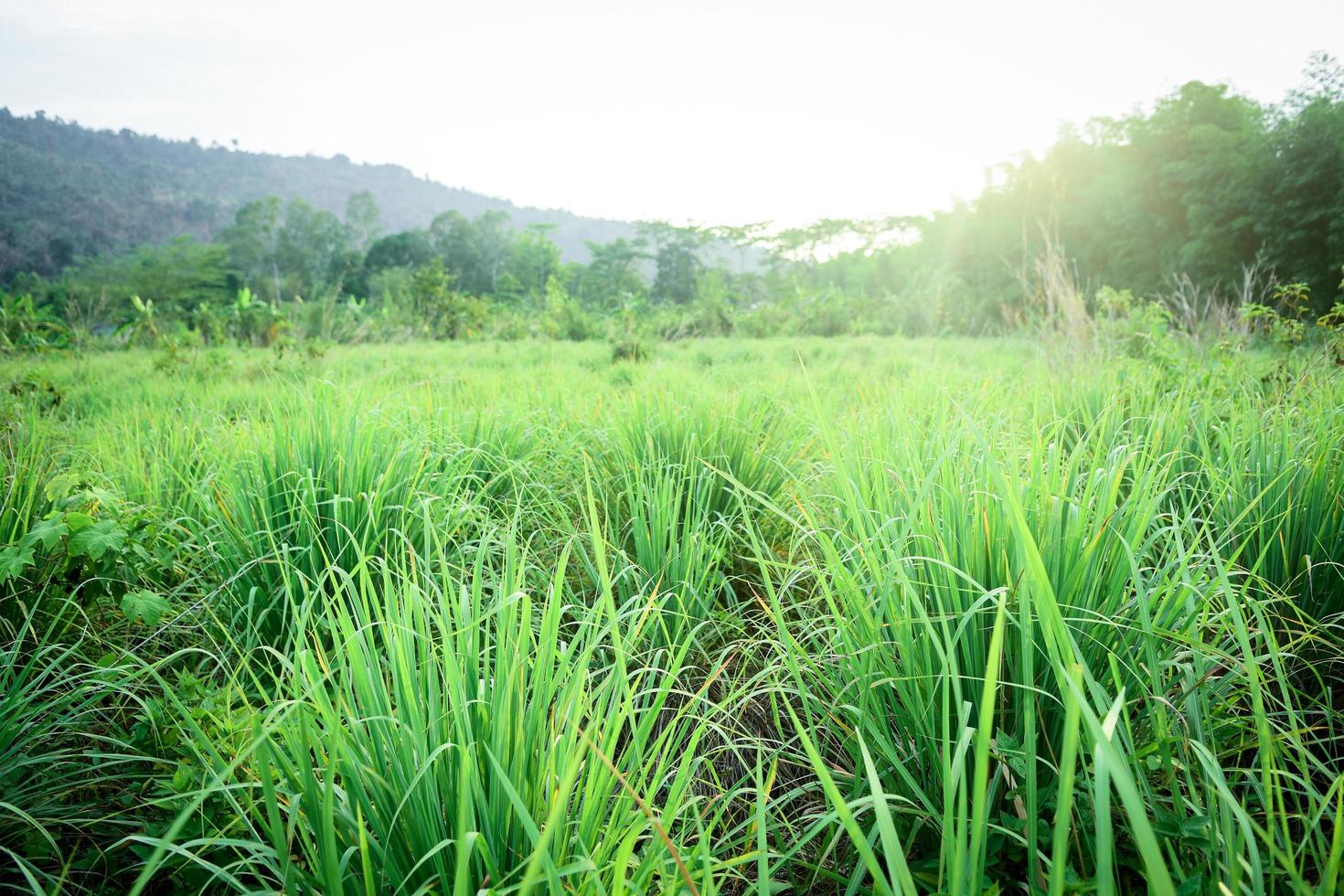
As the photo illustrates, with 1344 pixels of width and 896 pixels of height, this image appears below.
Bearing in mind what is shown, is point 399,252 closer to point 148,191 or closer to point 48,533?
point 148,191

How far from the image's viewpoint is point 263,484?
1.63 m

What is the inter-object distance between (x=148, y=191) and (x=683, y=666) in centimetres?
6843

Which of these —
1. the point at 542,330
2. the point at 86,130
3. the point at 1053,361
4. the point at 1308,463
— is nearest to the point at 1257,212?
the point at 1053,361

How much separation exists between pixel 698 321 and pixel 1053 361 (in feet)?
30.0

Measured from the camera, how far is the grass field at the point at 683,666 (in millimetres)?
715

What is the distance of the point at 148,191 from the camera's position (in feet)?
166

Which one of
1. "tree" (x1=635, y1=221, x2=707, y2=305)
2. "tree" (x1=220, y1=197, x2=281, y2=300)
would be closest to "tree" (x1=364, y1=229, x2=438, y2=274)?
"tree" (x1=220, y1=197, x2=281, y2=300)

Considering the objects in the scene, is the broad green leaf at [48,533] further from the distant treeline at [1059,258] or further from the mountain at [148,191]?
the mountain at [148,191]

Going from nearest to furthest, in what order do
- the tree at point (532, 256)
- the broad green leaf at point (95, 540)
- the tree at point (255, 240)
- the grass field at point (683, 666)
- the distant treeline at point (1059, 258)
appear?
the grass field at point (683, 666)
the broad green leaf at point (95, 540)
the distant treeline at point (1059, 258)
the tree at point (532, 256)
the tree at point (255, 240)

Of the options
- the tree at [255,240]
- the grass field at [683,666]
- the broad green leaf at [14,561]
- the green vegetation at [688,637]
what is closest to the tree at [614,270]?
the tree at [255,240]

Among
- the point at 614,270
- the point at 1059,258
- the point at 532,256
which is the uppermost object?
the point at 532,256

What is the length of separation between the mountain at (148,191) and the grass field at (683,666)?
38.0m

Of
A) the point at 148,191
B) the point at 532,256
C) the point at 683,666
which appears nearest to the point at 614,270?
the point at 532,256

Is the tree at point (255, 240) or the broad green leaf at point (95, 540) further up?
the tree at point (255, 240)
